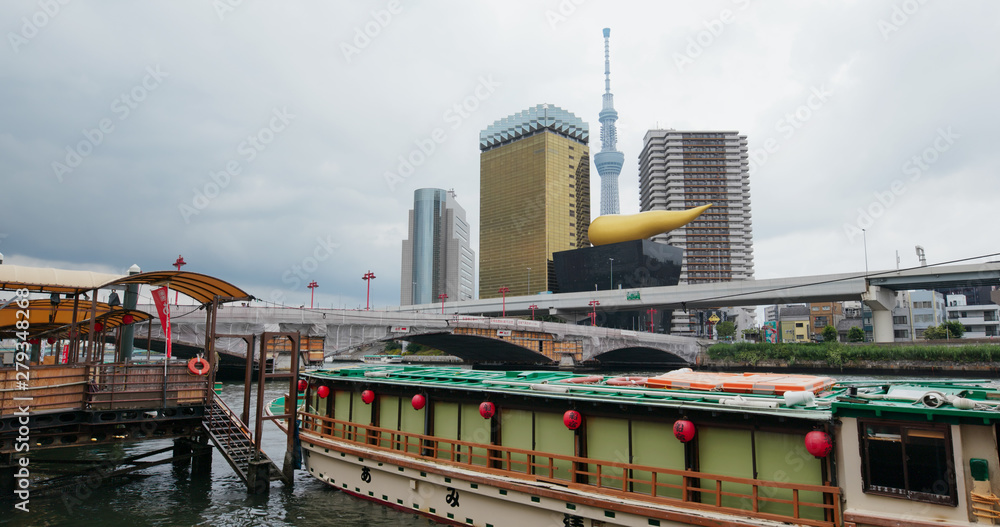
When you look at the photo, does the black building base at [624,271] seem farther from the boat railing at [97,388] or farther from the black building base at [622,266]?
the boat railing at [97,388]

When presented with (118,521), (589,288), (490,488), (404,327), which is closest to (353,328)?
(404,327)

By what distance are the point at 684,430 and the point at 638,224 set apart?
348 ft

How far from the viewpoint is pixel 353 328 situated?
186 ft

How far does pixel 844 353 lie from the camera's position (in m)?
70.4

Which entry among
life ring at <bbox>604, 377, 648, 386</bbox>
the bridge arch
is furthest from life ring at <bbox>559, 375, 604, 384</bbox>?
the bridge arch

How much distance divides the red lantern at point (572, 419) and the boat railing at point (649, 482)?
28.1 inches

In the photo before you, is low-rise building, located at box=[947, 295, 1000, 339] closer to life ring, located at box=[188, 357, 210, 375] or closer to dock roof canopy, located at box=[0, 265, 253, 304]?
life ring, located at box=[188, 357, 210, 375]

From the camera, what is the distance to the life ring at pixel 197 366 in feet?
67.1

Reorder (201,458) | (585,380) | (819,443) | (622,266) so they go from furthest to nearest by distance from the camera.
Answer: (622,266) → (201,458) → (585,380) → (819,443)

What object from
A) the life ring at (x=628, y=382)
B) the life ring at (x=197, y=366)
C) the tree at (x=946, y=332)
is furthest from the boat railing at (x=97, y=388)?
the tree at (x=946, y=332)

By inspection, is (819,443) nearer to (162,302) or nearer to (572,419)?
(572,419)

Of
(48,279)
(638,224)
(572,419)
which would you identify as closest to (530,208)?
(638,224)

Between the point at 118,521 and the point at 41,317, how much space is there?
19751 mm

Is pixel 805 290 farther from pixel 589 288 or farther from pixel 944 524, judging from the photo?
pixel 944 524
